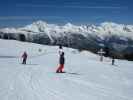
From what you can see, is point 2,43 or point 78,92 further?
point 2,43

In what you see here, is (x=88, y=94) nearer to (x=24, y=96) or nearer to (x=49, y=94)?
(x=49, y=94)

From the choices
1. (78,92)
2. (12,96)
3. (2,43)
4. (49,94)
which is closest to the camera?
(12,96)

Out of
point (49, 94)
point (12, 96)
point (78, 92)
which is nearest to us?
point (12, 96)

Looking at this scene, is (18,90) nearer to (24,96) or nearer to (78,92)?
(24,96)

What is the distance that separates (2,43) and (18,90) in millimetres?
79931

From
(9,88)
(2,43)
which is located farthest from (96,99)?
(2,43)

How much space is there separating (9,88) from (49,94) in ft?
7.69

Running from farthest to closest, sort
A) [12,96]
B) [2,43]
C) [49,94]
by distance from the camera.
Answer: [2,43] < [49,94] < [12,96]

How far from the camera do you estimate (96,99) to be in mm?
11164

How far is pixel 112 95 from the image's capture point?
12.2 m

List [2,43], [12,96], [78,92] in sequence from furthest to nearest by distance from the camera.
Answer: [2,43], [78,92], [12,96]

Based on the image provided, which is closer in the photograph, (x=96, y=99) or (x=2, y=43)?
(x=96, y=99)

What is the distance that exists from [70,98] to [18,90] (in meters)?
2.72

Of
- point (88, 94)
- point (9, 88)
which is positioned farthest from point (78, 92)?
point (9, 88)
